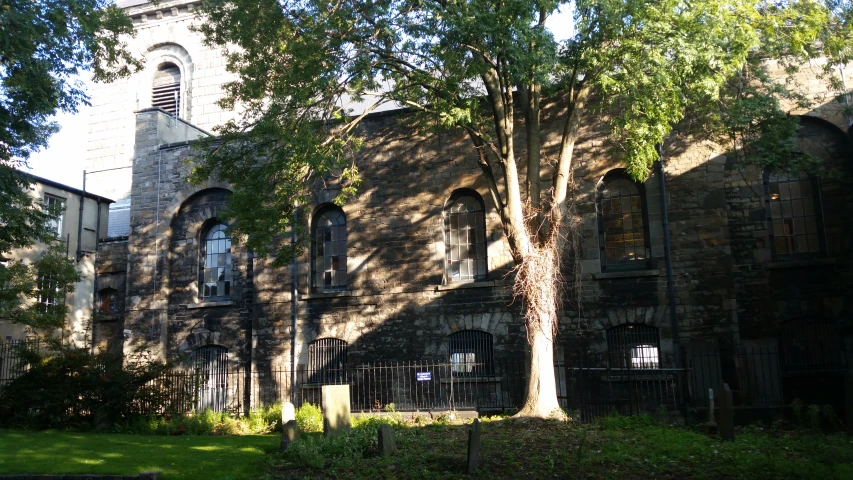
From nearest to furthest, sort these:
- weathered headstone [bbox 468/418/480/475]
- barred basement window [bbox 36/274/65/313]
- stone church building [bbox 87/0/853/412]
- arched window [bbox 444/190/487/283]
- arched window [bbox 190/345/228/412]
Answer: weathered headstone [bbox 468/418/480/475], stone church building [bbox 87/0/853/412], arched window [bbox 444/190/487/283], arched window [bbox 190/345/228/412], barred basement window [bbox 36/274/65/313]

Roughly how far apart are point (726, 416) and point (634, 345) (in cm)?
540

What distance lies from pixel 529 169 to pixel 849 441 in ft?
23.7

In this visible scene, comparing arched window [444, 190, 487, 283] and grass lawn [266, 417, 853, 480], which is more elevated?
arched window [444, 190, 487, 283]

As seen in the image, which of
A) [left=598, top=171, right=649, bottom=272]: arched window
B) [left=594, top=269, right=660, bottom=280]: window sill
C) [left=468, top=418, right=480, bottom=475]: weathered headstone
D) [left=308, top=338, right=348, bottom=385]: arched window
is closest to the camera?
[left=468, top=418, right=480, bottom=475]: weathered headstone

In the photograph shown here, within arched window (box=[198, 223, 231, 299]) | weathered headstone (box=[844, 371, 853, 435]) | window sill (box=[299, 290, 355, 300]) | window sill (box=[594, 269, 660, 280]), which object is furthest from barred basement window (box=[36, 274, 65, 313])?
weathered headstone (box=[844, 371, 853, 435])

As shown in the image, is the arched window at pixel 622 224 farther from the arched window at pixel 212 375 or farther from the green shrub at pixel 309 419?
the arched window at pixel 212 375

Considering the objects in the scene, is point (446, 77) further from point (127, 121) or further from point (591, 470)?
point (127, 121)

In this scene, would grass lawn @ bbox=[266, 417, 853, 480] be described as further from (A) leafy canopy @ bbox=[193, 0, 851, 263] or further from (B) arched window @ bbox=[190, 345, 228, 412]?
(B) arched window @ bbox=[190, 345, 228, 412]

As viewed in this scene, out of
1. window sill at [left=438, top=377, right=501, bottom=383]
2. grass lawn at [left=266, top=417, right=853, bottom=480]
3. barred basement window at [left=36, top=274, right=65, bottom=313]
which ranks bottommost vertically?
grass lawn at [left=266, top=417, right=853, bottom=480]

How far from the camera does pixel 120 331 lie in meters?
23.5

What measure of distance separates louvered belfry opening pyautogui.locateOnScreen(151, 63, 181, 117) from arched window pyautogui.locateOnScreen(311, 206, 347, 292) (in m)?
13.5

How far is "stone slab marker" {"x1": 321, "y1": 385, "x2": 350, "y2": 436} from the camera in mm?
12355

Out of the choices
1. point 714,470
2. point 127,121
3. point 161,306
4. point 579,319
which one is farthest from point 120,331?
point 714,470

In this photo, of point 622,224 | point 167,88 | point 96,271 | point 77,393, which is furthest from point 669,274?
point 167,88
